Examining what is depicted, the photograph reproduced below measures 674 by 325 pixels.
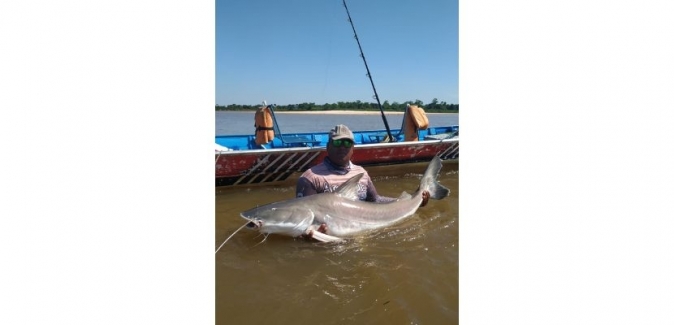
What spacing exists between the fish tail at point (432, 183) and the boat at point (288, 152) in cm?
220

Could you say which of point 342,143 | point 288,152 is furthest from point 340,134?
point 288,152

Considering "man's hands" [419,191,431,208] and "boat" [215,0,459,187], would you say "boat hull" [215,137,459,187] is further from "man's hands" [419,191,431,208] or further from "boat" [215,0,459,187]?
"man's hands" [419,191,431,208]

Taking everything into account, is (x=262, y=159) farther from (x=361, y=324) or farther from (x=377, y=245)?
(x=361, y=324)

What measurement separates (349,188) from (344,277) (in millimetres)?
776

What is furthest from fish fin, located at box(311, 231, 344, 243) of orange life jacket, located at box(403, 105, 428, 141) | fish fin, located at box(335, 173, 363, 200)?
orange life jacket, located at box(403, 105, 428, 141)

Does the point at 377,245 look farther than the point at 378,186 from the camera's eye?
No

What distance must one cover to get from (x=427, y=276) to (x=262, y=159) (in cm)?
361

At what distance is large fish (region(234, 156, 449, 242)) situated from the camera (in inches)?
109

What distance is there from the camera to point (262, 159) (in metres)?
5.59

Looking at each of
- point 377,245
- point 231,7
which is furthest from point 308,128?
point 231,7

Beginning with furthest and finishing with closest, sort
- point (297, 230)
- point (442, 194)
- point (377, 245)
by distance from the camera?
point (442, 194)
point (377, 245)
point (297, 230)

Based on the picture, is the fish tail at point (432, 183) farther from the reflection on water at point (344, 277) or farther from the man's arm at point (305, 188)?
the man's arm at point (305, 188)

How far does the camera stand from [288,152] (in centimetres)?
567

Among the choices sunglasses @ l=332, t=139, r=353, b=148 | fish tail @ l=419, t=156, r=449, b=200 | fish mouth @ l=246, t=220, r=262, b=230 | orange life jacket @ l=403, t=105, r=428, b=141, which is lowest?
fish mouth @ l=246, t=220, r=262, b=230
